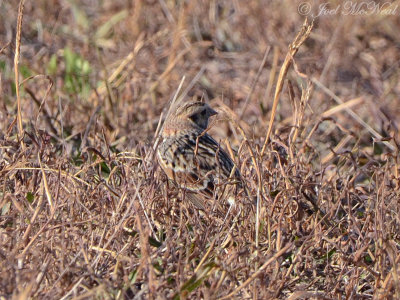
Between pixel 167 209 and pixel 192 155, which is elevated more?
pixel 167 209

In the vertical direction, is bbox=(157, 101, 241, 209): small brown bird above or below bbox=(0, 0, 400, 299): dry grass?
below

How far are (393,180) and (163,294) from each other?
174cm

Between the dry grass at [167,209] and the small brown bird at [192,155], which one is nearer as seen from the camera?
the dry grass at [167,209]

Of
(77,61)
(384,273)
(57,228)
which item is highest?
(57,228)

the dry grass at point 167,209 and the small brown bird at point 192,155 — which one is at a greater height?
the dry grass at point 167,209

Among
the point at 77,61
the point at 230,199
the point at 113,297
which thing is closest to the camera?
the point at 113,297

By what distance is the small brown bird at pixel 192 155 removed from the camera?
456 cm

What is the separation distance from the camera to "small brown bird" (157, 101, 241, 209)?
15.0ft

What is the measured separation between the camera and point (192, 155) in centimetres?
526

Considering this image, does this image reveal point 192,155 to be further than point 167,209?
Yes

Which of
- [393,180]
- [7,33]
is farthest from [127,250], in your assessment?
[7,33]

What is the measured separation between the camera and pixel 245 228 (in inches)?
149

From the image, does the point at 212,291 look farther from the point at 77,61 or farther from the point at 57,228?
the point at 77,61

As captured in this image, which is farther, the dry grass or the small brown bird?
the small brown bird
